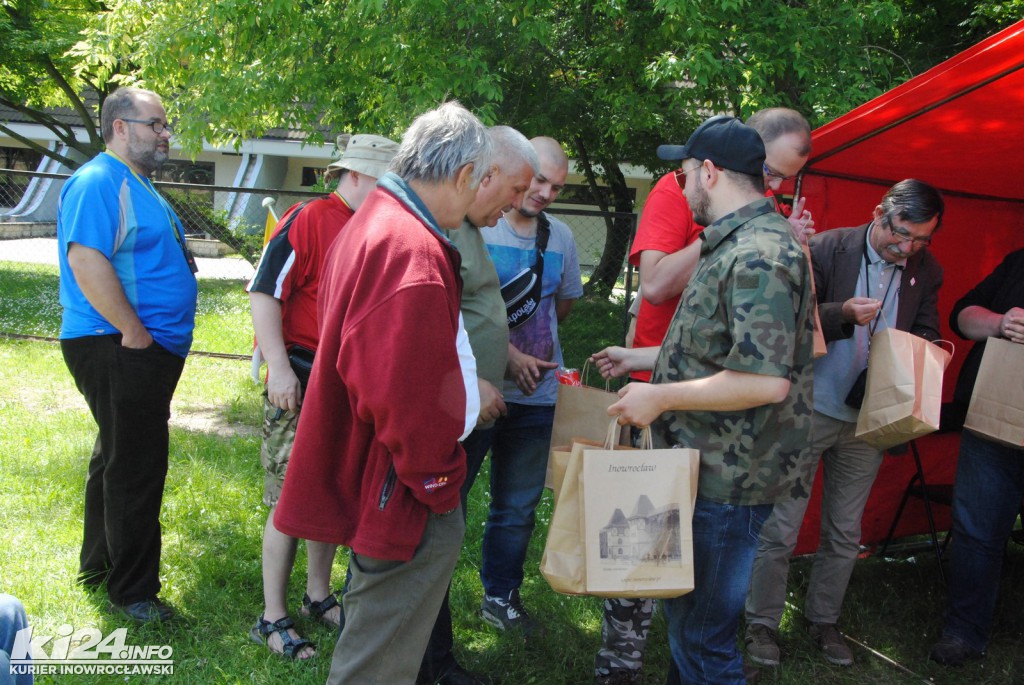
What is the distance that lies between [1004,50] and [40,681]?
3.98 metres

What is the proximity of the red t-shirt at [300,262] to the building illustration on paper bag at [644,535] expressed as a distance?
4.71ft

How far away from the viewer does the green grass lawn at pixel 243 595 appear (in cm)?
340

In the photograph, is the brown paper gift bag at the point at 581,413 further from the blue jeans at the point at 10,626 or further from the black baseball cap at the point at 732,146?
the blue jeans at the point at 10,626

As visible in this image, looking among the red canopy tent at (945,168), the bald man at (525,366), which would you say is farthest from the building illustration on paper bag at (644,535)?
the red canopy tent at (945,168)

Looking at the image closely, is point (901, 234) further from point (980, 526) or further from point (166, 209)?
point (166, 209)

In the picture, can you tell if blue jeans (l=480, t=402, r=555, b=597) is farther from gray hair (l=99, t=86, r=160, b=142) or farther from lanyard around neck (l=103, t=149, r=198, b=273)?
gray hair (l=99, t=86, r=160, b=142)

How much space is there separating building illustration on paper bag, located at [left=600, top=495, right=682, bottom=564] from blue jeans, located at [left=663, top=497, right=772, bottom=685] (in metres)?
0.12

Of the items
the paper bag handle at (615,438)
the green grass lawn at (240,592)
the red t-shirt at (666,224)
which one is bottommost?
the green grass lawn at (240,592)

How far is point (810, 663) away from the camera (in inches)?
148

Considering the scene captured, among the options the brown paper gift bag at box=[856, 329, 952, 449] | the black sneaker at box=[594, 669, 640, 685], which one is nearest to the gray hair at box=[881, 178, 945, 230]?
the brown paper gift bag at box=[856, 329, 952, 449]

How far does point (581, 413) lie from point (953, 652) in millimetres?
2177

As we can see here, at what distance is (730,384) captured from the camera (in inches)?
88.1

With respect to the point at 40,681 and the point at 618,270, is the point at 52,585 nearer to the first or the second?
the point at 40,681

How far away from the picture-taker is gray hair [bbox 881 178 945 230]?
346 cm
